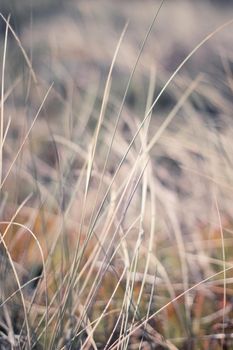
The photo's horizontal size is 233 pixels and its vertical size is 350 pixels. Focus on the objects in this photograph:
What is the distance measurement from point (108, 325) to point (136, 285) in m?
0.17

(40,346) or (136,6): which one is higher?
(136,6)

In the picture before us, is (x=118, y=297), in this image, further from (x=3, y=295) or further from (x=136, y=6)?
(x=136, y=6)

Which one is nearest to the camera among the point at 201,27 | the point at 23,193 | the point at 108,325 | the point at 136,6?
the point at 108,325

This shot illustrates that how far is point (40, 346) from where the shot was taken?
107 centimetres

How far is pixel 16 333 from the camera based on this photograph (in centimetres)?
110

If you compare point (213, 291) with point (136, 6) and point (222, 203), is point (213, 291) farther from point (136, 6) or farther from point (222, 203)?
point (136, 6)

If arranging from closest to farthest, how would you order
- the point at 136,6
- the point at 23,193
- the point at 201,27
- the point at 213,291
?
the point at 213,291 → the point at 23,193 → the point at 201,27 → the point at 136,6

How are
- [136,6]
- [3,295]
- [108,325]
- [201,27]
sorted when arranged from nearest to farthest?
1. [3,295]
2. [108,325]
3. [201,27]
4. [136,6]

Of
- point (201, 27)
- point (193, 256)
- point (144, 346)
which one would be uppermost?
point (201, 27)

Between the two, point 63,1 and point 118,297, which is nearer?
point 118,297

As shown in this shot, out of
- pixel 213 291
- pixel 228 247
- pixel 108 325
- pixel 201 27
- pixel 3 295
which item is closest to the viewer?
pixel 3 295

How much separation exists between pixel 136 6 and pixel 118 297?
4.92 meters

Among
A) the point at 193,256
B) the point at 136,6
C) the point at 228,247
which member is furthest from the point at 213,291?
the point at 136,6

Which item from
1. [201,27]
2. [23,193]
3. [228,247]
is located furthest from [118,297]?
[201,27]
